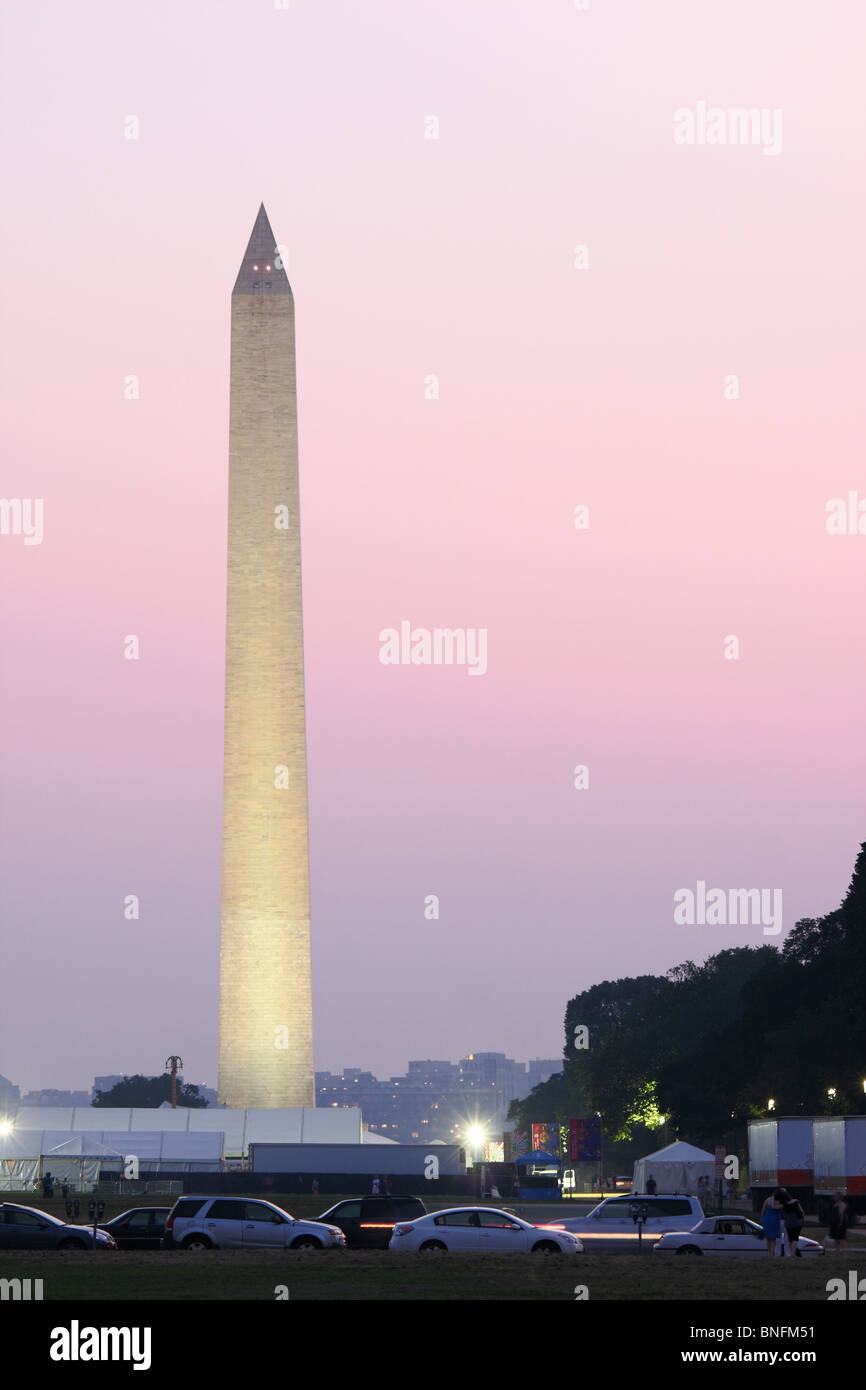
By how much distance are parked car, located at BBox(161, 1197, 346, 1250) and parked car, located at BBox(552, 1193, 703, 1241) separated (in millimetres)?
6283

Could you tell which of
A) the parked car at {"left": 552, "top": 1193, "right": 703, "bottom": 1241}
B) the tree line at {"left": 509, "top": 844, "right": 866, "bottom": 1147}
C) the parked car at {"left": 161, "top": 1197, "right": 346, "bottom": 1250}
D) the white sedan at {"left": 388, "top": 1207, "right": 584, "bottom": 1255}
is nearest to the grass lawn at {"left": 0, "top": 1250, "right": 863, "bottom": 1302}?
the white sedan at {"left": 388, "top": 1207, "right": 584, "bottom": 1255}

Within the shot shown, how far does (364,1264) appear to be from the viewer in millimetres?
34219

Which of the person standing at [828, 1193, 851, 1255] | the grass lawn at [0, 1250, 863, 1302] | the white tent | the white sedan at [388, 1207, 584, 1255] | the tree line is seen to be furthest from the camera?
the tree line

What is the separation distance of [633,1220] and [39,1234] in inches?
500

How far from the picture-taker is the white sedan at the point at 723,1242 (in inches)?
1591

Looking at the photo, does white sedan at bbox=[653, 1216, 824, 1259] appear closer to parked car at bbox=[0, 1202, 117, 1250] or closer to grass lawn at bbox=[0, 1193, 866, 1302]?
grass lawn at bbox=[0, 1193, 866, 1302]

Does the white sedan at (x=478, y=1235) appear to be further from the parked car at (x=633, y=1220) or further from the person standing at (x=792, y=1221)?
the parked car at (x=633, y=1220)

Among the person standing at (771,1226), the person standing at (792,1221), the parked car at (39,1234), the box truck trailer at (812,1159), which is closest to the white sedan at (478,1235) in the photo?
the person standing at (771,1226)

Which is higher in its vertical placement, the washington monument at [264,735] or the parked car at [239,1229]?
the washington monument at [264,735]

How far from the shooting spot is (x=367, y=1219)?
42188 millimetres

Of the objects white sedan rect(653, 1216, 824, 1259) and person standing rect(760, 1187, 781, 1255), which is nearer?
person standing rect(760, 1187, 781, 1255)

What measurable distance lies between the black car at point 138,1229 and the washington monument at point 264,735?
43275mm

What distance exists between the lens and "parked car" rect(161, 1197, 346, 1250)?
39250 mm
